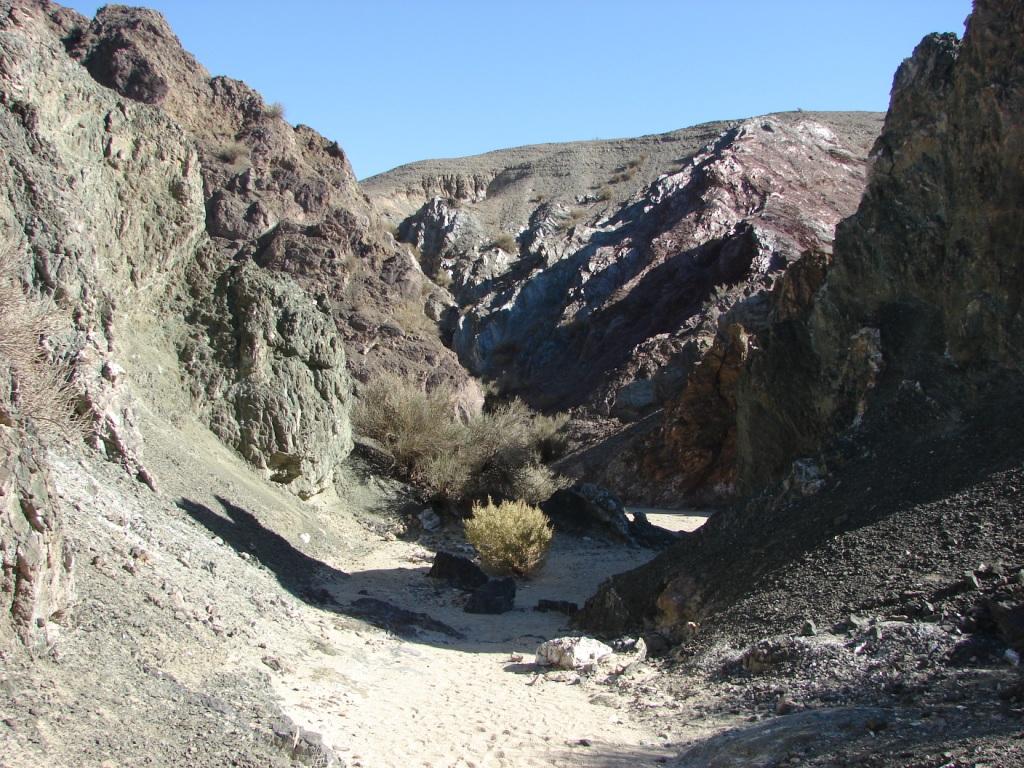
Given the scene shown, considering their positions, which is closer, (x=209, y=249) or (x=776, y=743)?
(x=776, y=743)

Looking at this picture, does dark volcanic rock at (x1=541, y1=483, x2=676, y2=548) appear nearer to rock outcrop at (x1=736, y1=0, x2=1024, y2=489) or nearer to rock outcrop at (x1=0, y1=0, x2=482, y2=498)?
rock outcrop at (x1=736, y1=0, x2=1024, y2=489)

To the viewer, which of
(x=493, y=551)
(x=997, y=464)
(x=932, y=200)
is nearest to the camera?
(x=997, y=464)

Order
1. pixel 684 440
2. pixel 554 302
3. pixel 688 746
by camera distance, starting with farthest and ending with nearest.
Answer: pixel 554 302 < pixel 684 440 < pixel 688 746

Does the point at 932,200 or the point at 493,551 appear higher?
the point at 932,200

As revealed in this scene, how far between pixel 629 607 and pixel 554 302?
32.8 m

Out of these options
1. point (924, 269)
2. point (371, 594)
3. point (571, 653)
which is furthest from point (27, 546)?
point (924, 269)

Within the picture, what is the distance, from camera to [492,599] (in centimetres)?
1147

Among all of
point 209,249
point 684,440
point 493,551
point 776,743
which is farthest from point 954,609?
point 684,440

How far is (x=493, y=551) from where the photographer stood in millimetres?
13461

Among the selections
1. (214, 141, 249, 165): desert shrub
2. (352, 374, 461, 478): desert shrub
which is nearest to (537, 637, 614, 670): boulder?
(352, 374, 461, 478): desert shrub

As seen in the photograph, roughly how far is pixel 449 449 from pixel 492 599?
293 inches

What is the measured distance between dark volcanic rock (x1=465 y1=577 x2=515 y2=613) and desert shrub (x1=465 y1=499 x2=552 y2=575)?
135 centimetres

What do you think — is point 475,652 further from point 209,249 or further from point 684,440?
point 684,440

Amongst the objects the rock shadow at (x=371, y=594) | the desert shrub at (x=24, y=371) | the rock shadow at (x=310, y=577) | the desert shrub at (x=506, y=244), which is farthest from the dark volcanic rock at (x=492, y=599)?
the desert shrub at (x=506, y=244)
